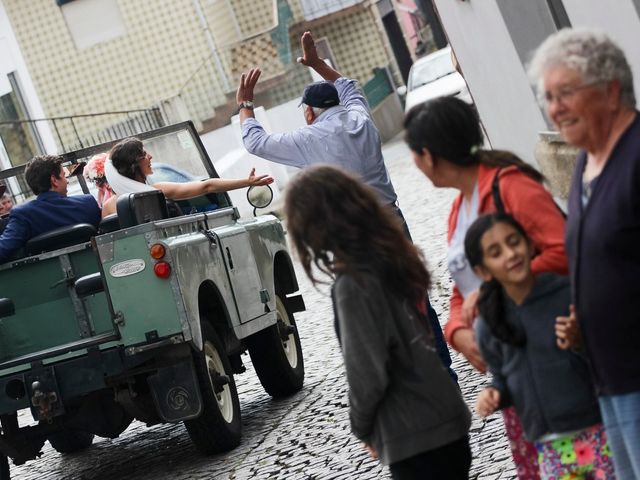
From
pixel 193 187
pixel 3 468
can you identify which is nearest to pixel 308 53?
pixel 193 187

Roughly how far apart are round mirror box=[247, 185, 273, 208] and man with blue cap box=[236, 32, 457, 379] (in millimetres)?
1688

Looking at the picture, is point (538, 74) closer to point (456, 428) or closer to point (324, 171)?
point (324, 171)

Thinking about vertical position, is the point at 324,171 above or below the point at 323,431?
above

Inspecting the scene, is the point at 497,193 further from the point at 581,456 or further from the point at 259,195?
the point at 259,195

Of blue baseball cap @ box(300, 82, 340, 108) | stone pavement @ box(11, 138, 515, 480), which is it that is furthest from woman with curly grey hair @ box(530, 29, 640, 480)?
blue baseball cap @ box(300, 82, 340, 108)

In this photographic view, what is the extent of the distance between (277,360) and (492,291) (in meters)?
6.49

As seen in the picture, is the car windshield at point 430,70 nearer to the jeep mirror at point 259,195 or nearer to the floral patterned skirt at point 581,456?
the jeep mirror at point 259,195

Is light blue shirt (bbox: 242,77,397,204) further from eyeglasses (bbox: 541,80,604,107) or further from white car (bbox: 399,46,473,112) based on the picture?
white car (bbox: 399,46,473,112)

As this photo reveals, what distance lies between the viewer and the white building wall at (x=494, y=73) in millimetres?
13016

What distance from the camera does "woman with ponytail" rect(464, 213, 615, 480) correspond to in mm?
4008

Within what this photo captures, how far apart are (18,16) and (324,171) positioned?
37.2m

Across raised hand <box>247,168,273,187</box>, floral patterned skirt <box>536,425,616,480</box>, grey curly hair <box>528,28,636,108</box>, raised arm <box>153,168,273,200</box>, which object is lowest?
floral patterned skirt <box>536,425,616,480</box>

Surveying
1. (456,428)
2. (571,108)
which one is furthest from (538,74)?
(456,428)

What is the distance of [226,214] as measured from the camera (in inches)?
405
